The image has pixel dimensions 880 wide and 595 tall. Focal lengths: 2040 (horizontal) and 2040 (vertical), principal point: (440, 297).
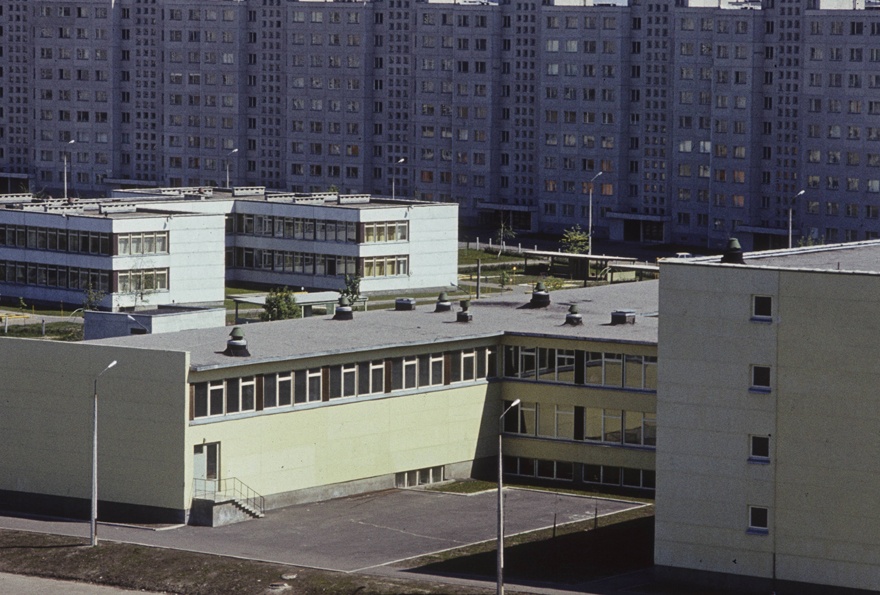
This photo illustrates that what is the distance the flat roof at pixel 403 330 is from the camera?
85.9 meters

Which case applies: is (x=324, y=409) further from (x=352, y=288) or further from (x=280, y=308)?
(x=352, y=288)

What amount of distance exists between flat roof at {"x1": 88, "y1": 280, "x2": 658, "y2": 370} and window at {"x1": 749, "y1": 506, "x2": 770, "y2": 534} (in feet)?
60.7

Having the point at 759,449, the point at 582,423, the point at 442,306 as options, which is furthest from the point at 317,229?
the point at 759,449

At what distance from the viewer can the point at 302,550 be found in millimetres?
77500

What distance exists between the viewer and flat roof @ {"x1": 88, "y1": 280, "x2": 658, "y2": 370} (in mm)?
85938

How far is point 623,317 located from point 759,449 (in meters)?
22.2

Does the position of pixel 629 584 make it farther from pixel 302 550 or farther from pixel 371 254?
pixel 371 254

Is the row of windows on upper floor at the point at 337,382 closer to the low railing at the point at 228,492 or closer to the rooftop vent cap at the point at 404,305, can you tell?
the low railing at the point at 228,492

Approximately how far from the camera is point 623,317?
93.7 meters

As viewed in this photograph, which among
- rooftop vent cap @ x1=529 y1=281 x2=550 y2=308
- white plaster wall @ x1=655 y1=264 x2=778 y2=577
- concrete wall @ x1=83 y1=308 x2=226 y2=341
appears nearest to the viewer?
white plaster wall @ x1=655 y1=264 x2=778 y2=577

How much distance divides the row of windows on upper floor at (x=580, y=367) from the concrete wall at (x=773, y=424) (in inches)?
609

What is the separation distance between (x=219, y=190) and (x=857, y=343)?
364 feet

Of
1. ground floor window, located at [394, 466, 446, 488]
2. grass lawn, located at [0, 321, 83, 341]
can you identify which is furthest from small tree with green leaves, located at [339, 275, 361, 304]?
ground floor window, located at [394, 466, 446, 488]

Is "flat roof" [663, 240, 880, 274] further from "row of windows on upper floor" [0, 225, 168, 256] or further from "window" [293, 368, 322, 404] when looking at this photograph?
"row of windows on upper floor" [0, 225, 168, 256]
